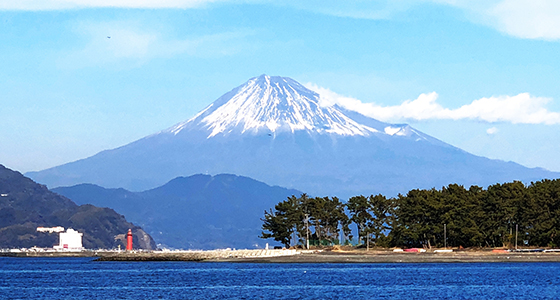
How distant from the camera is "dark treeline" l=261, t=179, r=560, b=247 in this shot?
156000mm

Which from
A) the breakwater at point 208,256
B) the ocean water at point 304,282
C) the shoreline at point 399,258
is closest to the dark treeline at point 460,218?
the breakwater at point 208,256

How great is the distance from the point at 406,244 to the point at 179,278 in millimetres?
62926

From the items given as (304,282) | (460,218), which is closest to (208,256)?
(460,218)

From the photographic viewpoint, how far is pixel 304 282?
107m

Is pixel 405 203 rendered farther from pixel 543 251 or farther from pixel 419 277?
pixel 419 277

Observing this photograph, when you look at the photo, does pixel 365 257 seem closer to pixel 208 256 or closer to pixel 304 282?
pixel 208 256

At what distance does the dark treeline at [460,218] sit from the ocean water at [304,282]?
19495mm

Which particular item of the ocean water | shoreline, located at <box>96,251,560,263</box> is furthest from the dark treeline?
the ocean water

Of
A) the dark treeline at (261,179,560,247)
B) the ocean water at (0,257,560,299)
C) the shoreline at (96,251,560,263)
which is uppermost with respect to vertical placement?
the dark treeline at (261,179,560,247)

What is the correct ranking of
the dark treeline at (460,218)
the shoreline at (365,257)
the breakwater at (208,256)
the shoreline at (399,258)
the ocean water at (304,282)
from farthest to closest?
the breakwater at (208,256)
the dark treeline at (460,218)
the shoreline at (365,257)
the shoreline at (399,258)
the ocean water at (304,282)

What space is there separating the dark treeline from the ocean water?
19.5 metres

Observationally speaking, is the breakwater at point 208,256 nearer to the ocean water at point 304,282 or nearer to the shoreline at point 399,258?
the shoreline at point 399,258

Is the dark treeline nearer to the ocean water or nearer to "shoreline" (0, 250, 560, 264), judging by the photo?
"shoreline" (0, 250, 560, 264)

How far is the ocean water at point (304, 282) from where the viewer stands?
91.0 meters
